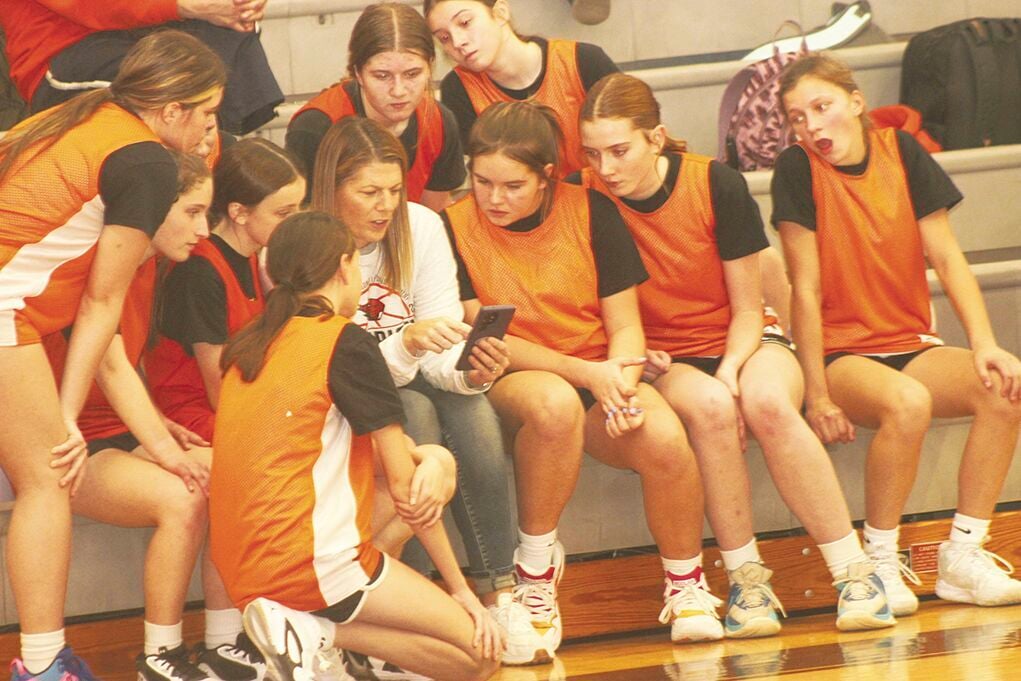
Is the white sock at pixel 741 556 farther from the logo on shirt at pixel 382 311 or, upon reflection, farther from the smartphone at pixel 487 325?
the logo on shirt at pixel 382 311

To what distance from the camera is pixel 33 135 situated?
2047 millimetres

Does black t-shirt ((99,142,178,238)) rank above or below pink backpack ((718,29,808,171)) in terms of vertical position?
above

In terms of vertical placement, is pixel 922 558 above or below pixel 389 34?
below

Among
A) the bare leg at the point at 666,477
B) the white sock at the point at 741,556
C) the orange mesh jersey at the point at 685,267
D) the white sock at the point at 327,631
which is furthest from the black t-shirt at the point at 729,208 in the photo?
the white sock at the point at 327,631

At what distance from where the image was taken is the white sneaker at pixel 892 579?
238cm

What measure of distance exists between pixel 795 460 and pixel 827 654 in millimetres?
345

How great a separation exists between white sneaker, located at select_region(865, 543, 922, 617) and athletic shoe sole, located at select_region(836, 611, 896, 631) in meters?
0.07

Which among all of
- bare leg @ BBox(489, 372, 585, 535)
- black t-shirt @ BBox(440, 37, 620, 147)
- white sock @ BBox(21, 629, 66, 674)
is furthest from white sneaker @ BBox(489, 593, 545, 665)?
black t-shirt @ BBox(440, 37, 620, 147)

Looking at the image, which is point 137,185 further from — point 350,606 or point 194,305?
point 350,606

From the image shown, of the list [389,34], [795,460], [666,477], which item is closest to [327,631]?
[666,477]

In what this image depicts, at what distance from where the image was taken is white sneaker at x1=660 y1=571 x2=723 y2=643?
2.30m

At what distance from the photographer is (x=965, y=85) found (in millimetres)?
3377

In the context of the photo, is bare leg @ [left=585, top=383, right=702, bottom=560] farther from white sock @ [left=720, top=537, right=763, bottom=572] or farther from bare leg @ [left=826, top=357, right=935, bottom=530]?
bare leg @ [left=826, top=357, right=935, bottom=530]

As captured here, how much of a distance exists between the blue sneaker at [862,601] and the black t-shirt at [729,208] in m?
0.60
